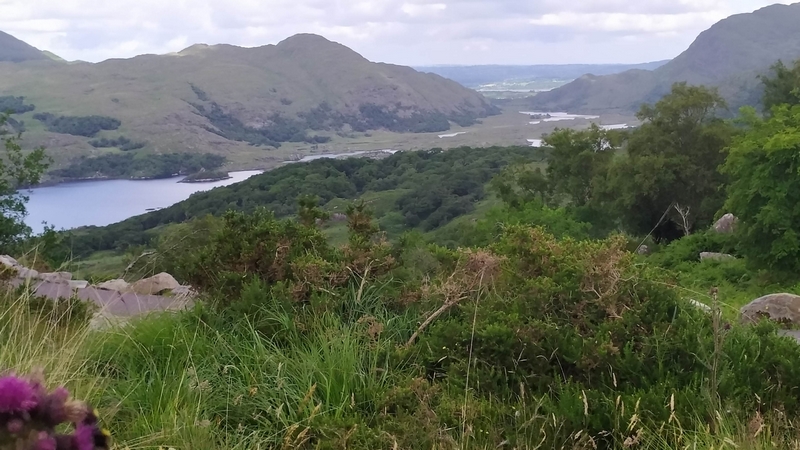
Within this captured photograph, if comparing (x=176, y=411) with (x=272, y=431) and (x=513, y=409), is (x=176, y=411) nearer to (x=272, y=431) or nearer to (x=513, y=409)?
(x=272, y=431)

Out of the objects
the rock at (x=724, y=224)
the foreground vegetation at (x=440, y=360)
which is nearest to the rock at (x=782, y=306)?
the foreground vegetation at (x=440, y=360)

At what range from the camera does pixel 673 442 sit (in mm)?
3021

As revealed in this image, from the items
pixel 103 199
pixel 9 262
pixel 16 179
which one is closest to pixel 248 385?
pixel 9 262

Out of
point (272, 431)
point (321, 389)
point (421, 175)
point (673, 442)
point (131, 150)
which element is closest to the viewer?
point (673, 442)

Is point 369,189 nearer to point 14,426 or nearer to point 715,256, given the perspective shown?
point 715,256

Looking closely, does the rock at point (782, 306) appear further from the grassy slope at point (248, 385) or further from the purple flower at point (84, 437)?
the purple flower at point (84, 437)

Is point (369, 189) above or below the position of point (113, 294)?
below

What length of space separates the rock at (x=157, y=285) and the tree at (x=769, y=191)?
16.4 metres

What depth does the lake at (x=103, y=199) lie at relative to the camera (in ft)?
288

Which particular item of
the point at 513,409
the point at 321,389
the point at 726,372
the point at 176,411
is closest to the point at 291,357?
the point at 321,389

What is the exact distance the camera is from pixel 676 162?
3284cm

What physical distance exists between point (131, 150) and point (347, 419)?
156200mm

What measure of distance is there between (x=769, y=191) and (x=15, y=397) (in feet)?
71.1

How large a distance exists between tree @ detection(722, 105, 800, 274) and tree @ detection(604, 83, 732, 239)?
37.9 ft
